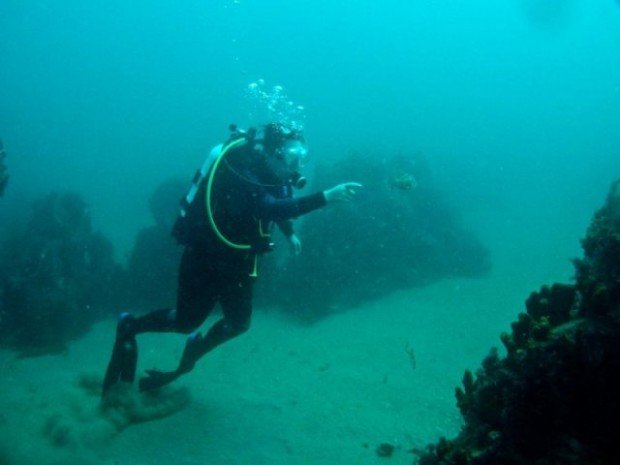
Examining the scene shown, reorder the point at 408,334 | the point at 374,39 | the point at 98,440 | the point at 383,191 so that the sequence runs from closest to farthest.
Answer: the point at 98,440 < the point at 408,334 < the point at 383,191 < the point at 374,39

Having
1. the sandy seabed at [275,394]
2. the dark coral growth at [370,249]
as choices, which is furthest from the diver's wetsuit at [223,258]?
the dark coral growth at [370,249]

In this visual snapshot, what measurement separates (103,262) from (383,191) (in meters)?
8.65

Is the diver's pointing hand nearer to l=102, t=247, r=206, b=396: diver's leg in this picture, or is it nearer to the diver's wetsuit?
the diver's wetsuit

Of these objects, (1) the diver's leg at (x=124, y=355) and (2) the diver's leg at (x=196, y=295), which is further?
(1) the diver's leg at (x=124, y=355)

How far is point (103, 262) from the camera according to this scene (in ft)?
40.6

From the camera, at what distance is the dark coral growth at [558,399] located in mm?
2377

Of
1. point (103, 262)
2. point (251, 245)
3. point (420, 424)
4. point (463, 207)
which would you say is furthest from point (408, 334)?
point (463, 207)

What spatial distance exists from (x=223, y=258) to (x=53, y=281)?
777 cm

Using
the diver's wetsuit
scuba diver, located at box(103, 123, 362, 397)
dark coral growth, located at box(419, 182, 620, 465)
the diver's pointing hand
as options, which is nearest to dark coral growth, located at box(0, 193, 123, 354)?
the diver's wetsuit

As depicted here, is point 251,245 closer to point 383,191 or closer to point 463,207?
point 383,191

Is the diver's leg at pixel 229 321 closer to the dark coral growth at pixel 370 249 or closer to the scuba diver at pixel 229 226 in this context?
the scuba diver at pixel 229 226

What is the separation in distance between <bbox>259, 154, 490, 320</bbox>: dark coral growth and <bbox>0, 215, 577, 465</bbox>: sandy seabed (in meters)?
0.78

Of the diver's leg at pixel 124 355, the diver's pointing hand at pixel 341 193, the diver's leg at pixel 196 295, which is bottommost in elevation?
the diver's leg at pixel 124 355

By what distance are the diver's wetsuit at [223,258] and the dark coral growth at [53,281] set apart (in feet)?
16.8
